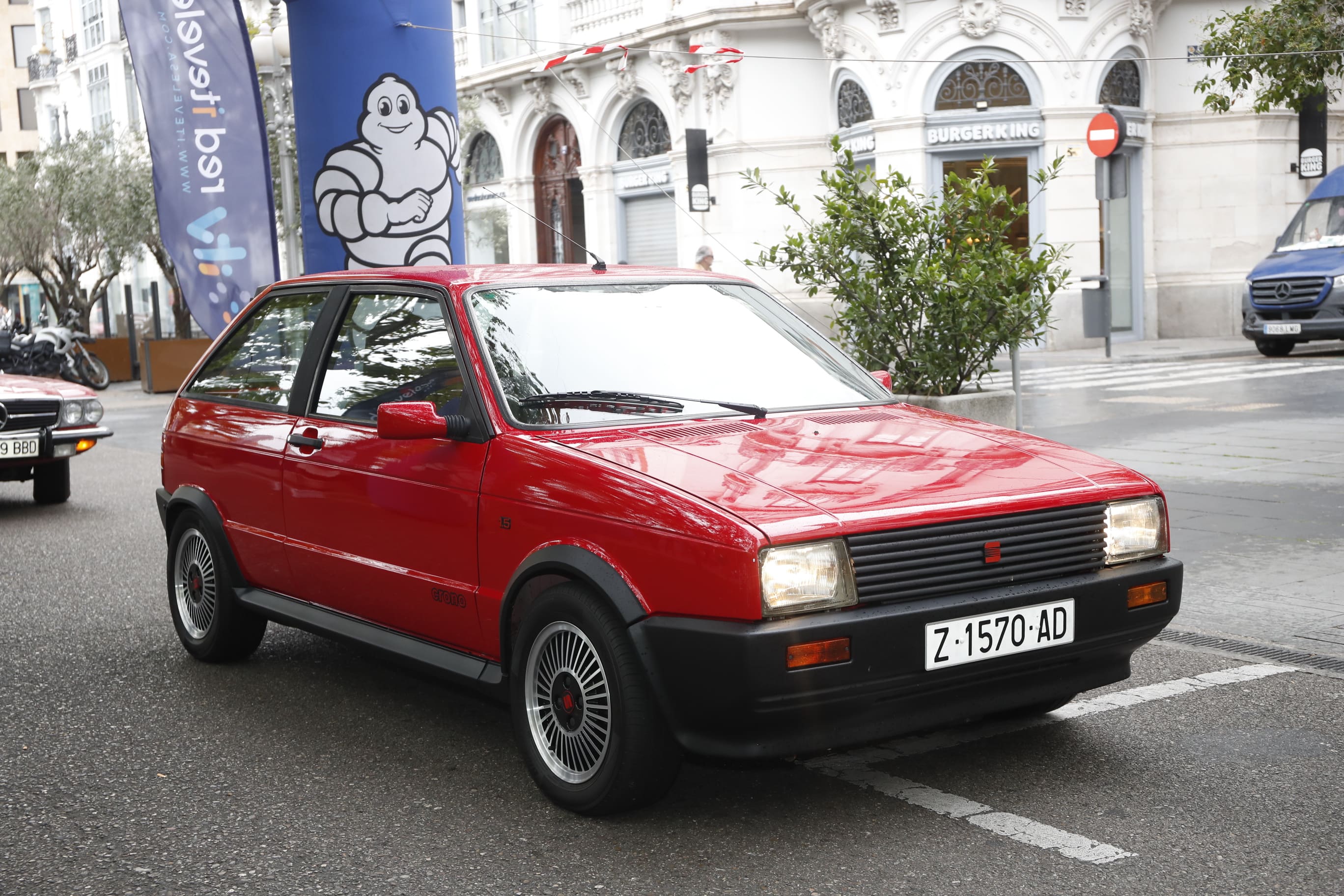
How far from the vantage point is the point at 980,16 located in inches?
1013

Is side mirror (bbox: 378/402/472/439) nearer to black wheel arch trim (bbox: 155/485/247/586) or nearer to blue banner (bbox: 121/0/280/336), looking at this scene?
black wheel arch trim (bbox: 155/485/247/586)

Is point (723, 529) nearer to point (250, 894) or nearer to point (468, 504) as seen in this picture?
point (468, 504)

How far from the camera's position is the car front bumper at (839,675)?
12.1 ft

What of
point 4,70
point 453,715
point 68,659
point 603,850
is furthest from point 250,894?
point 4,70

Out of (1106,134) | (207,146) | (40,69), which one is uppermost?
(40,69)

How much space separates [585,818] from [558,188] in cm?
3127

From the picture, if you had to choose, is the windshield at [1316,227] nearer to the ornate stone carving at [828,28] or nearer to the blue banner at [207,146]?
the ornate stone carving at [828,28]

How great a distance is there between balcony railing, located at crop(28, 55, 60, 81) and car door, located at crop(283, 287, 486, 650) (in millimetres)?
63318

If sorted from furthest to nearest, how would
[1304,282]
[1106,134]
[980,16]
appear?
1. [980,16]
2. [1106,134]
3. [1304,282]

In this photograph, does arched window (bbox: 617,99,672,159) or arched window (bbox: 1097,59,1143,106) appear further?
arched window (bbox: 617,99,672,159)

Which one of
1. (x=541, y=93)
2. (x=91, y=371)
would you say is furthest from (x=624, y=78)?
(x=91, y=371)

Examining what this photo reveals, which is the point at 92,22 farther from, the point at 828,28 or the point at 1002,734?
the point at 1002,734

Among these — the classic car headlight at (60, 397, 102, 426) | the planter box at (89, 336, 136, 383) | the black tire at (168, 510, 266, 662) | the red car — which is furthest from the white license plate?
the planter box at (89, 336, 136, 383)

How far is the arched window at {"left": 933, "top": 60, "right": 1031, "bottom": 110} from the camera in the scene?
2592cm
